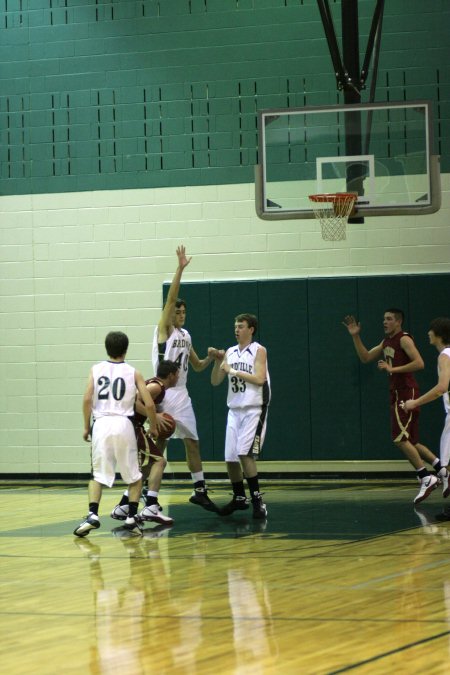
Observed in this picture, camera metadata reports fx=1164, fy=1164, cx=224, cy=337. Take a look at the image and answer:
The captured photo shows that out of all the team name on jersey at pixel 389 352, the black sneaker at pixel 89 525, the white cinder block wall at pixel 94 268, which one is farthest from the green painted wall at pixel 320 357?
the black sneaker at pixel 89 525

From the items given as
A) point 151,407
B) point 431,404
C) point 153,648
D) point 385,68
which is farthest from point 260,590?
point 385,68

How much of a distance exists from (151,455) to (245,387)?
113 centimetres

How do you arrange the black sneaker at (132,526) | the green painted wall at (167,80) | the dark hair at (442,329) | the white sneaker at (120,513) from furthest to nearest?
the green painted wall at (167,80), the dark hair at (442,329), the white sneaker at (120,513), the black sneaker at (132,526)

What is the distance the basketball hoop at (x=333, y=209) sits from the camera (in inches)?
482

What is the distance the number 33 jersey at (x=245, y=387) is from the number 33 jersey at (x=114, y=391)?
125 cm

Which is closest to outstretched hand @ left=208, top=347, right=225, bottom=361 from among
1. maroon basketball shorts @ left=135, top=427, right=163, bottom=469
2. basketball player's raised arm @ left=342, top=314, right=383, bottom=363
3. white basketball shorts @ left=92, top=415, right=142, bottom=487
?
maroon basketball shorts @ left=135, top=427, right=163, bottom=469

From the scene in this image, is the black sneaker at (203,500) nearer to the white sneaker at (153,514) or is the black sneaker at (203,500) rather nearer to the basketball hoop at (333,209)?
the white sneaker at (153,514)

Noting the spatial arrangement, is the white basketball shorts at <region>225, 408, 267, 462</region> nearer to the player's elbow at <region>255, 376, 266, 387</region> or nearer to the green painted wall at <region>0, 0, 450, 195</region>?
the player's elbow at <region>255, 376, 266, 387</region>

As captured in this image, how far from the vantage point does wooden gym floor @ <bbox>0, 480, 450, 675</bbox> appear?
211 inches

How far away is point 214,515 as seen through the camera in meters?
11.3

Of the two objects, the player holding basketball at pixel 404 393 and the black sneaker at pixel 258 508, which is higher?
the player holding basketball at pixel 404 393

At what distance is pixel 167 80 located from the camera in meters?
15.6

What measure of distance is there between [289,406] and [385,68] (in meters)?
4.49

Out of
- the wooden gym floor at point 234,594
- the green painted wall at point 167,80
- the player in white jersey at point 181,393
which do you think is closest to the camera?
the wooden gym floor at point 234,594
